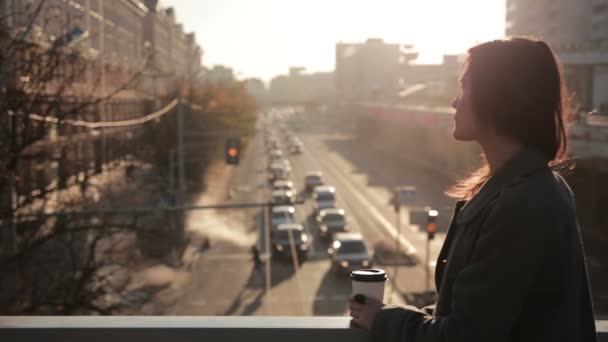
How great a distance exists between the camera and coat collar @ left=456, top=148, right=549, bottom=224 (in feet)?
4.80

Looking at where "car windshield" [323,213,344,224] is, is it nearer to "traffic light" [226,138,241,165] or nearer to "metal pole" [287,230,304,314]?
"metal pole" [287,230,304,314]

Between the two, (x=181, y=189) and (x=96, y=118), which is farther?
(x=96, y=118)

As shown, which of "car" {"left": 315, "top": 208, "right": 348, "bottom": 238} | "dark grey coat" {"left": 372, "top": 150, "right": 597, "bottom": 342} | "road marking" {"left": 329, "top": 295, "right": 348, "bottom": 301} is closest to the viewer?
"dark grey coat" {"left": 372, "top": 150, "right": 597, "bottom": 342}

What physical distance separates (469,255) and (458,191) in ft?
1.32

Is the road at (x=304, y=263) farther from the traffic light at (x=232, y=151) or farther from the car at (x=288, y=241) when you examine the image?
the traffic light at (x=232, y=151)

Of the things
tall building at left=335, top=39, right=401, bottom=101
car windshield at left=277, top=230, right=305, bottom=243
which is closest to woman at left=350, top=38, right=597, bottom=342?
car windshield at left=277, top=230, right=305, bottom=243

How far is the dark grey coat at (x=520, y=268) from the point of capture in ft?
4.51

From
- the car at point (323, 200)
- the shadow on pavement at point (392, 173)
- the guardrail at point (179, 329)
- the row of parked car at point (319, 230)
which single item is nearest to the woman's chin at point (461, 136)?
the guardrail at point (179, 329)

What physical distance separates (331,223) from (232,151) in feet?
23.5

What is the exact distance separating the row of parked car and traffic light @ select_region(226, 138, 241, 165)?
1113mm

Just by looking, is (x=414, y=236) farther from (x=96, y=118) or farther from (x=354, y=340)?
(x=354, y=340)

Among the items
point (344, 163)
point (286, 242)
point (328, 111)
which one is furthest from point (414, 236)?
point (328, 111)

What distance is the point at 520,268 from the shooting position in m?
1.37

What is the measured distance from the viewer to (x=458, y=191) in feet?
6.08
